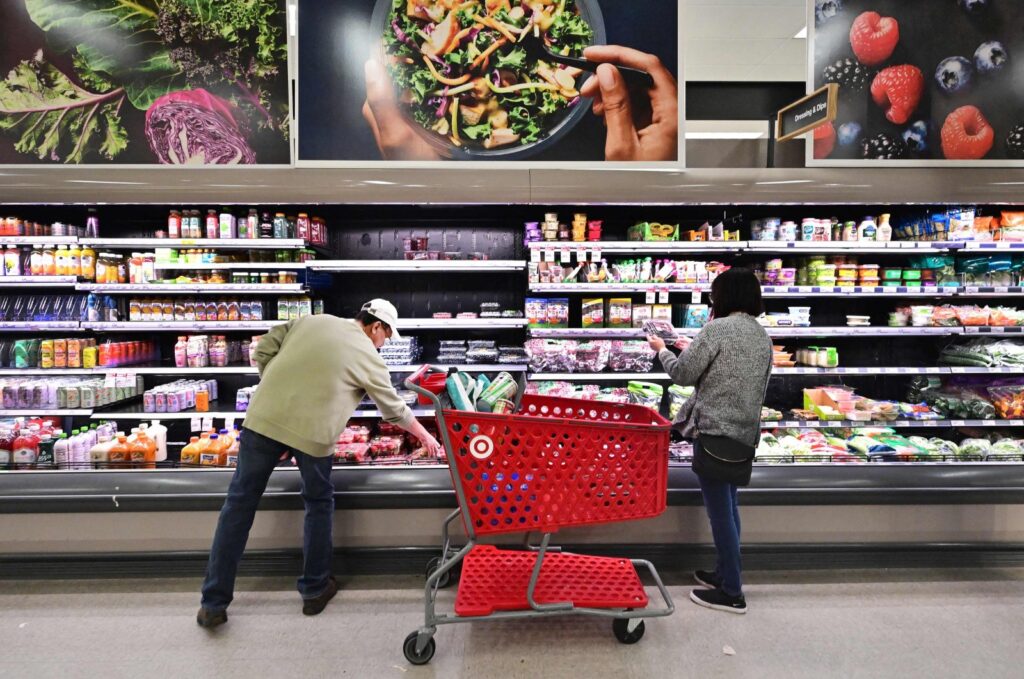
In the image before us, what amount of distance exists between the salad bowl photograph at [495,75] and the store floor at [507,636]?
280cm

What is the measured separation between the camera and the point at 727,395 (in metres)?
2.20

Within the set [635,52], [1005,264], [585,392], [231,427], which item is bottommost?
[231,427]

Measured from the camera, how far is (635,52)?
3.66 meters

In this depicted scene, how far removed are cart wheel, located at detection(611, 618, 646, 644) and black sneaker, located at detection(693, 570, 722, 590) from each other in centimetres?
55

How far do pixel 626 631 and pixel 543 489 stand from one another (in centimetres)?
73

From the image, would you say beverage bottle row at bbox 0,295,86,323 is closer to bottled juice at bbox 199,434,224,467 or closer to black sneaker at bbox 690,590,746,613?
bottled juice at bbox 199,434,224,467

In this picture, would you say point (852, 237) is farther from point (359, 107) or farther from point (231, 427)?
point (231, 427)

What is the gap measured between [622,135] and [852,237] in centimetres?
184

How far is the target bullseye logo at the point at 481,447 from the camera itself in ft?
6.08

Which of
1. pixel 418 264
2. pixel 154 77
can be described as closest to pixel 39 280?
pixel 154 77

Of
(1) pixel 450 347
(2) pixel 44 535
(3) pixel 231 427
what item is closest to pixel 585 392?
(1) pixel 450 347

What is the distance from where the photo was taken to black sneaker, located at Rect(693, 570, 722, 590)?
2.47m

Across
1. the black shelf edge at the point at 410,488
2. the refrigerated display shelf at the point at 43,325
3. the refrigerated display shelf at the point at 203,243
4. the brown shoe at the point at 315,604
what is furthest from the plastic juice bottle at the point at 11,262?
the brown shoe at the point at 315,604

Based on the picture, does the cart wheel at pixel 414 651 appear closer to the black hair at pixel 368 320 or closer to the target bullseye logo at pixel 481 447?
the target bullseye logo at pixel 481 447
